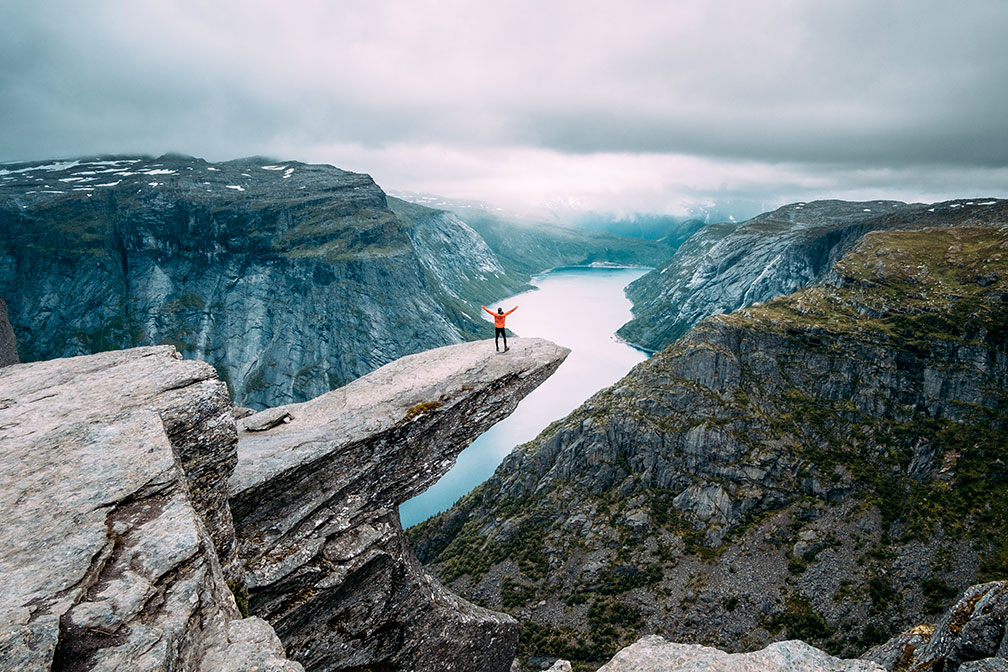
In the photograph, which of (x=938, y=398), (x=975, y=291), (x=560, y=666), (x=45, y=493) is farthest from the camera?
(x=975, y=291)

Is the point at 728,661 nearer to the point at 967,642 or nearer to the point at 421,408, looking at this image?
the point at 967,642

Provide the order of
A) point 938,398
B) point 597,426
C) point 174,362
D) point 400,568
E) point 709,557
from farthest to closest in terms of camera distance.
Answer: point 597,426 → point 938,398 → point 709,557 → point 400,568 → point 174,362

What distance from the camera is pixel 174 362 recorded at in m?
25.2

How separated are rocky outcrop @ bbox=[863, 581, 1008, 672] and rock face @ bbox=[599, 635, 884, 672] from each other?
3.94 m

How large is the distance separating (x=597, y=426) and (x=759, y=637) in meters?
52.4

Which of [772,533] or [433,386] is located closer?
[433,386]

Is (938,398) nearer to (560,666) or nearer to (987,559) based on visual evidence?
(987,559)

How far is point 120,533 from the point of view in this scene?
13.9 m

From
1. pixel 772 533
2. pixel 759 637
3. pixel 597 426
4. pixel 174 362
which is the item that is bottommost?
pixel 759 637

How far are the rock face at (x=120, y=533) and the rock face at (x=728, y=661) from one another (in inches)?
521

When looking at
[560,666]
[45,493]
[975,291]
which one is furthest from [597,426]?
[45,493]

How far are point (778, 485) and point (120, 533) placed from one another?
11437 cm

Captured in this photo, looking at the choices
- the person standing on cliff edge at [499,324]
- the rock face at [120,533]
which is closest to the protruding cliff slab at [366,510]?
the person standing on cliff edge at [499,324]

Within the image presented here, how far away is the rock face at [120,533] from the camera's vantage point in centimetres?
1127
